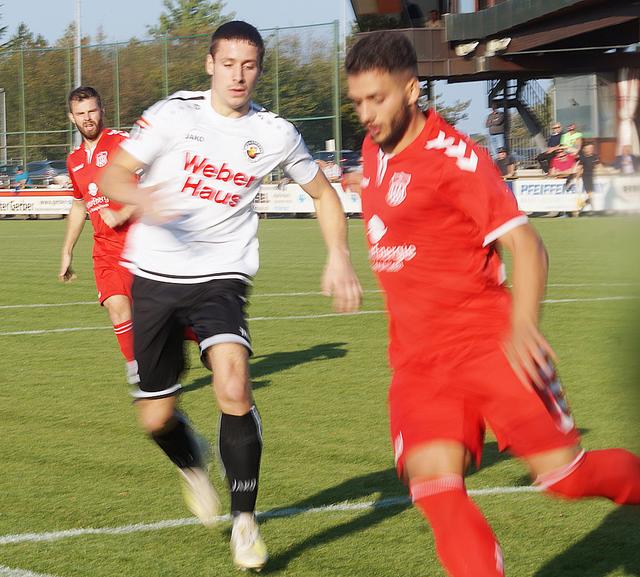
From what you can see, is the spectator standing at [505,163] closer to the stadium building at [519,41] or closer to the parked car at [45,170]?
the stadium building at [519,41]

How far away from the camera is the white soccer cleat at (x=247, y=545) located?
392cm

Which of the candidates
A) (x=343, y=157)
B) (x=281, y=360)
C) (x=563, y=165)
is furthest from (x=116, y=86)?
(x=281, y=360)

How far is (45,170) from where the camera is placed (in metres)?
40.4

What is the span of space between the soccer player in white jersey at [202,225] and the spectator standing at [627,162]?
9.50ft

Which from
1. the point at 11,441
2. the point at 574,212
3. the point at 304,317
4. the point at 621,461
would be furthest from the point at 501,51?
the point at 621,461

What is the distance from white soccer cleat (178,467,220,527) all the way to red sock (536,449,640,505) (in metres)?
1.77

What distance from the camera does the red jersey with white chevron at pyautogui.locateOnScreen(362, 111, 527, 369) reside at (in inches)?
124

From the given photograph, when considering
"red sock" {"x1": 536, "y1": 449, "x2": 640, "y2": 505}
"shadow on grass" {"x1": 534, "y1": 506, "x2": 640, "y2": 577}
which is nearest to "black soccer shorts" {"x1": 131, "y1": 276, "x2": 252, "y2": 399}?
"shadow on grass" {"x1": 534, "y1": 506, "x2": 640, "y2": 577}

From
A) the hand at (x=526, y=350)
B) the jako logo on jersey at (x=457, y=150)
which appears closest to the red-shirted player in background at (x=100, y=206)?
the jako logo on jersey at (x=457, y=150)

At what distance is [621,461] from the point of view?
10.9 feet

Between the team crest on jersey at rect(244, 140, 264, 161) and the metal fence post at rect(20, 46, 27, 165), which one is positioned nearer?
the team crest on jersey at rect(244, 140, 264, 161)

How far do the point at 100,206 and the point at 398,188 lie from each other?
4.64 meters

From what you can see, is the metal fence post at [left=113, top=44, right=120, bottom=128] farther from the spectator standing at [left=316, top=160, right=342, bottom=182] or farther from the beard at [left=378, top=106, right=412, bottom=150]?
the beard at [left=378, top=106, right=412, bottom=150]

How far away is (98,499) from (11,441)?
146cm
